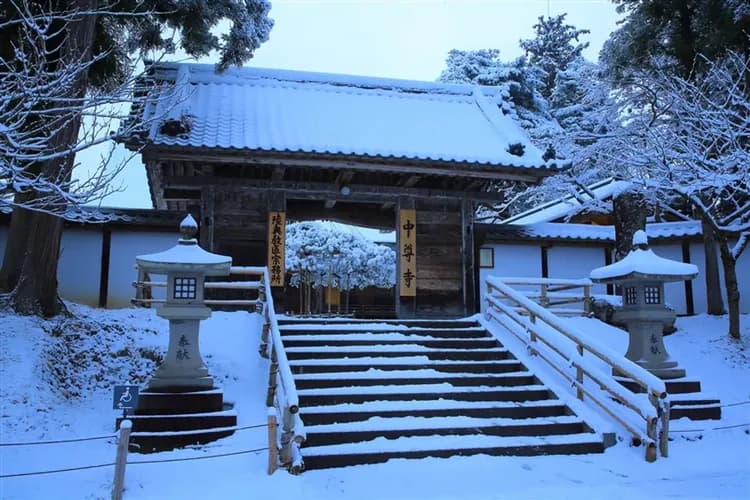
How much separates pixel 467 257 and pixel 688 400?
5529mm

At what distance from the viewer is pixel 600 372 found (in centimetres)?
834

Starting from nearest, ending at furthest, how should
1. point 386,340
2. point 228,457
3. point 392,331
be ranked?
point 228,457
point 386,340
point 392,331

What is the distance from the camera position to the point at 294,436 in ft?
21.7

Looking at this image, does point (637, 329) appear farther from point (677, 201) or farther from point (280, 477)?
point (677, 201)

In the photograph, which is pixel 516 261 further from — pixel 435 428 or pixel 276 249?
pixel 435 428

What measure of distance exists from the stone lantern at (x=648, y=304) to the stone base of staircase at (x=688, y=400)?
0.17m

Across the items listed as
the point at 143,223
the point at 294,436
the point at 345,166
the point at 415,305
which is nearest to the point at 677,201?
the point at 415,305

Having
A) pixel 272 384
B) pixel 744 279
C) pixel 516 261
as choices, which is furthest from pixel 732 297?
pixel 272 384

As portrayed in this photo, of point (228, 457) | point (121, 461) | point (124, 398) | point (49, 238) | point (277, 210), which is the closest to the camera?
point (121, 461)

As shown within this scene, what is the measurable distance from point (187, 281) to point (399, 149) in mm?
5706

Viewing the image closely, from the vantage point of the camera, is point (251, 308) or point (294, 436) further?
point (251, 308)

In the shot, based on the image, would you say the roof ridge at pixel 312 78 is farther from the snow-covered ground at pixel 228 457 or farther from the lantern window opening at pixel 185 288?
the lantern window opening at pixel 185 288

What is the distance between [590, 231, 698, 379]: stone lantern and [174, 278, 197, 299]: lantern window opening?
5.95 meters

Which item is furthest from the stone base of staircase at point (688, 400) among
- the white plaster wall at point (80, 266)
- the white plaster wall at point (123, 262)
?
the white plaster wall at point (80, 266)
